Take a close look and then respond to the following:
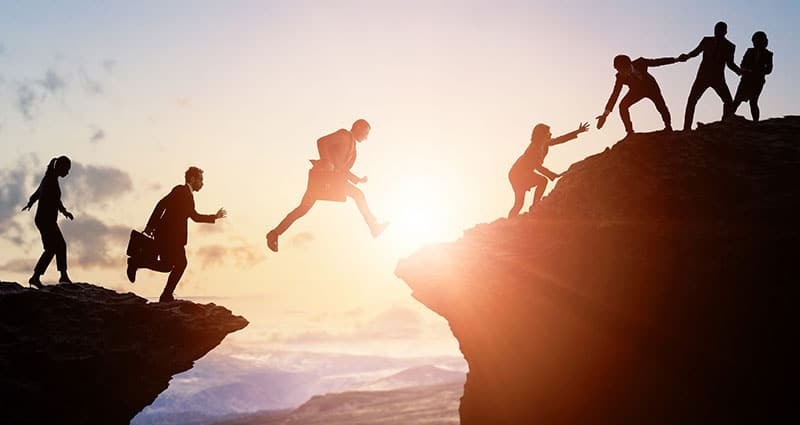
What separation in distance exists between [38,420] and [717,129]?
15378mm

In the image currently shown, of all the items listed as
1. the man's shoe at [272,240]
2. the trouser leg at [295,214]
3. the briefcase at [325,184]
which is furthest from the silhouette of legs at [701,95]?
the man's shoe at [272,240]

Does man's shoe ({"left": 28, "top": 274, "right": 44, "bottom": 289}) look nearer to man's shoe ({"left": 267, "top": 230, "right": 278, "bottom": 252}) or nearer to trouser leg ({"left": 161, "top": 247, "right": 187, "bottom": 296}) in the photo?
trouser leg ({"left": 161, "top": 247, "right": 187, "bottom": 296})

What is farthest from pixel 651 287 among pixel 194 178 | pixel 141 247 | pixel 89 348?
pixel 89 348

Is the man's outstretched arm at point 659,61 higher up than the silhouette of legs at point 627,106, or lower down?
higher up

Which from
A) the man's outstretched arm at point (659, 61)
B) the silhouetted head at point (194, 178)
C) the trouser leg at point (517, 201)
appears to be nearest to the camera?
the silhouetted head at point (194, 178)

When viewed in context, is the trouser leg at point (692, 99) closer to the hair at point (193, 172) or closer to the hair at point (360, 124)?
the hair at point (360, 124)

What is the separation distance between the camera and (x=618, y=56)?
14594 millimetres

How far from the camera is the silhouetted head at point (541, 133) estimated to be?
52.7 ft

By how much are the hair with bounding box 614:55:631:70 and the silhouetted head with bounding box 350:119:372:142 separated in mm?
5862

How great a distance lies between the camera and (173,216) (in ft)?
43.5

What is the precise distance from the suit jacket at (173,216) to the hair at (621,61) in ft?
29.8

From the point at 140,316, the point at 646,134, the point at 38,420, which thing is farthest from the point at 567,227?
the point at 38,420

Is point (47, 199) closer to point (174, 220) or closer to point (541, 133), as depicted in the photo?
point (174, 220)

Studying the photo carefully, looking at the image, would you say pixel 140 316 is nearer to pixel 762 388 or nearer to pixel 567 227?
pixel 567 227
